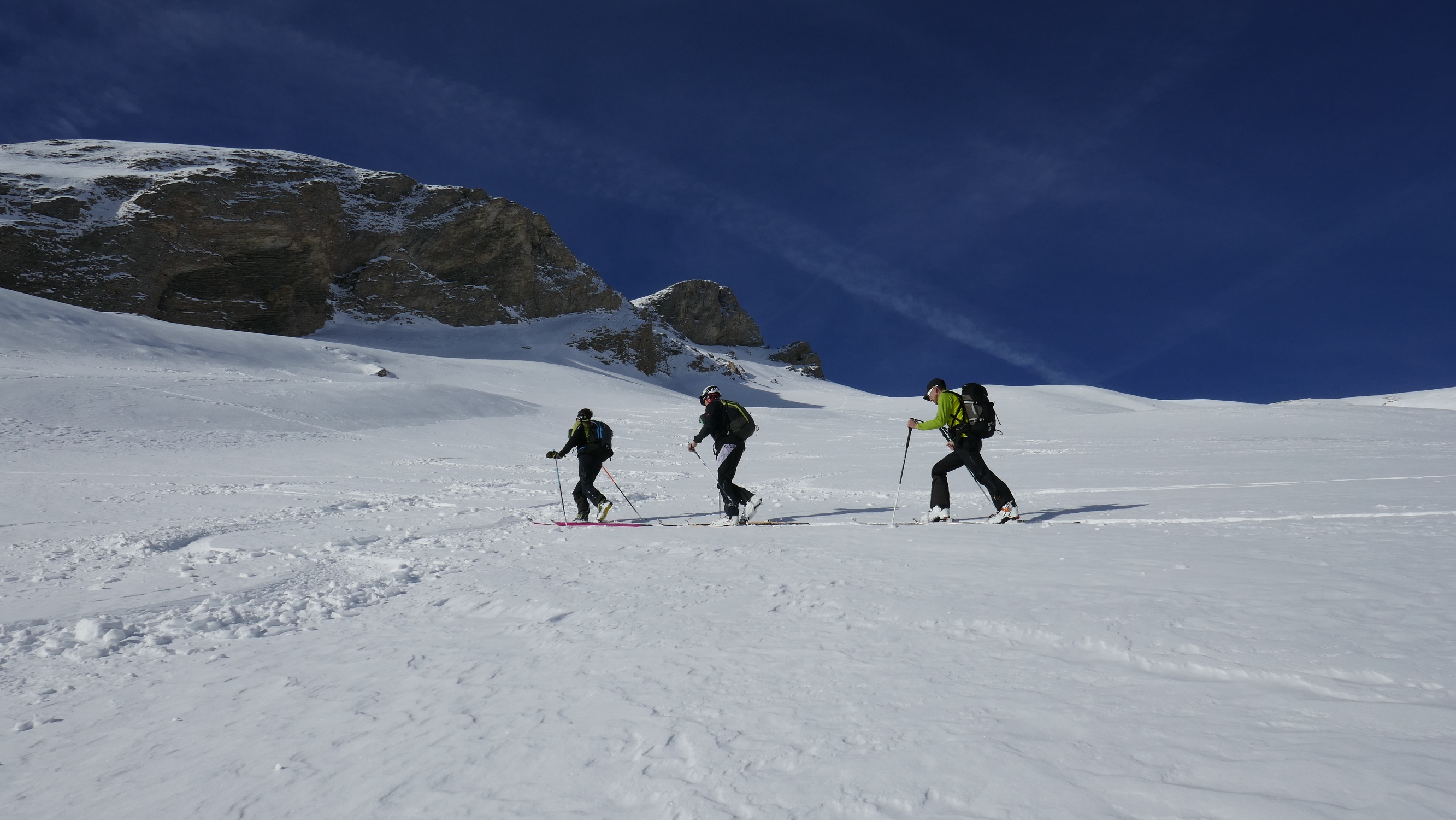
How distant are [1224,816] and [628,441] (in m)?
19.2

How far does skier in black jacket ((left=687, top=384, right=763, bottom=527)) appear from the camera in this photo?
800cm

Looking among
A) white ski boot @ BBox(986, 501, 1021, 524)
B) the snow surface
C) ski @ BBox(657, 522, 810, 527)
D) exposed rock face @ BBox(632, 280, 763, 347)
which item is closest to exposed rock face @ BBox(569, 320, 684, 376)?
exposed rock face @ BBox(632, 280, 763, 347)

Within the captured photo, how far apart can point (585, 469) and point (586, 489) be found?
268 mm

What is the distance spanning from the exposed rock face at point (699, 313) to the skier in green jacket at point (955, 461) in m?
110

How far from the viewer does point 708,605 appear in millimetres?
3982

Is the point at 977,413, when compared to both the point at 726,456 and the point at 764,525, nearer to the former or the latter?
the point at 764,525

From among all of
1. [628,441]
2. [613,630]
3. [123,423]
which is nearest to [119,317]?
[123,423]

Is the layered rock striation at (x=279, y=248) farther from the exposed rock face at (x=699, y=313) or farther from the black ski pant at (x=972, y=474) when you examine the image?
the black ski pant at (x=972, y=474)

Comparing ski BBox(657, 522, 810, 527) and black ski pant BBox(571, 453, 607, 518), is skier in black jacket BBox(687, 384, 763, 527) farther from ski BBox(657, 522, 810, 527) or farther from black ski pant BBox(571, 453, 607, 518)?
black ski pant BBox(571, 453, 607, 518)

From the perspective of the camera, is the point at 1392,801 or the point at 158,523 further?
the point at 158,523

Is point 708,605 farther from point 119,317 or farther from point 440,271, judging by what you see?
point 440,271

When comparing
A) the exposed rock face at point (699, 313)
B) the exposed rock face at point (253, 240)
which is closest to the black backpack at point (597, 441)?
the exposed rock face at point (253, 240)

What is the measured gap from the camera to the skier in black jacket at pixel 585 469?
27.9ft

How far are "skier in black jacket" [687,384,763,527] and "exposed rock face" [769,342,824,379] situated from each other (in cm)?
11427
